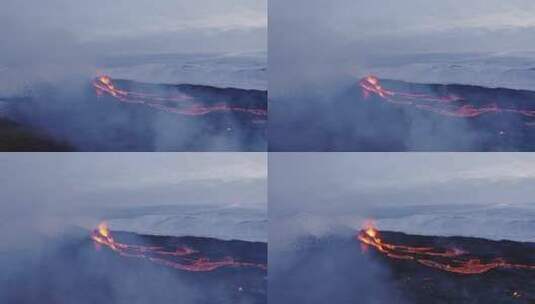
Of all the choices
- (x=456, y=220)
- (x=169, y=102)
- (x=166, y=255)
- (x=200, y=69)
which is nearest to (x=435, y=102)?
(x=456, y=220)

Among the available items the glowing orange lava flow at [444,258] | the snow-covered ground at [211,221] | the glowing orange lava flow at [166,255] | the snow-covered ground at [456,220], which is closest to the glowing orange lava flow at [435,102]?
the snow-covered ground at [456,220]

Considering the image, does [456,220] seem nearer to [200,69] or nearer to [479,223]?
[479,223]

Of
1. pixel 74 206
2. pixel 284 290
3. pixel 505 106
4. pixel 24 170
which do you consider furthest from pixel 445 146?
pixel 24 170

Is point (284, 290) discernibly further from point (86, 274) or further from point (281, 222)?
point (86, 274)

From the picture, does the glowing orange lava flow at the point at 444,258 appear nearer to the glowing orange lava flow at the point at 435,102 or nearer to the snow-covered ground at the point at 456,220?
the snow-covered ground at the point at 456,220

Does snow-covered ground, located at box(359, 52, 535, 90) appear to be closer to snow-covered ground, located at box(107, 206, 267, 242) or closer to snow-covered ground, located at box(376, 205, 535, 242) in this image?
snow-covered ground, located at box(376, 205, 535, 242)

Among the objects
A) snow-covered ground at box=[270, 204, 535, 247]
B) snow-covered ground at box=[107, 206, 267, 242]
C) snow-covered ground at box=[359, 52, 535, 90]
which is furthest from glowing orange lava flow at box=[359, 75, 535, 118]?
snow-covered ground at box=[107, 206, 267, 242]
